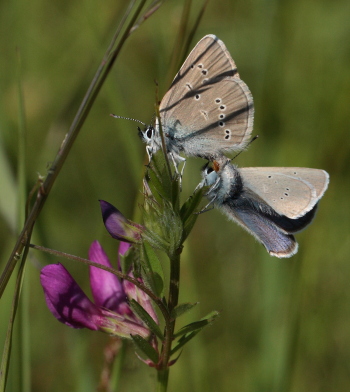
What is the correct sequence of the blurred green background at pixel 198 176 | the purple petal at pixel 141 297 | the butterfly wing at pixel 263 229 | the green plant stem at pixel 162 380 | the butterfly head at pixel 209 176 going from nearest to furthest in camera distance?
the green plant stem at pixel 162 380 → the purple petal at pixel 141 297 → the butterfly head at pixel 209 176 → the butterfly wing at pixel 263 229 → the blurred green background at pixel 198 176

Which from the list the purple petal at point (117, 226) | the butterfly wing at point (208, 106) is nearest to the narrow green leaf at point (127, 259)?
the purple petal at point (117, 226)

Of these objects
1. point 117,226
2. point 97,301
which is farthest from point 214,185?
point 97,301

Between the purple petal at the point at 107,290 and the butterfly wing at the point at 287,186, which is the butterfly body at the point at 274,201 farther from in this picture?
the purple petal at the point at 107,290

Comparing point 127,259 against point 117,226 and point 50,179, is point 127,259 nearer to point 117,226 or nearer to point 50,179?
point 117,226

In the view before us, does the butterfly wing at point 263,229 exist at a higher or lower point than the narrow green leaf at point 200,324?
higher

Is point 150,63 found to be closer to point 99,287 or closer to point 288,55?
point 288,55

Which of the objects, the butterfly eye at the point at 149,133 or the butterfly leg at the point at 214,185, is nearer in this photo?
the butterfly leg at the point at 214,185
